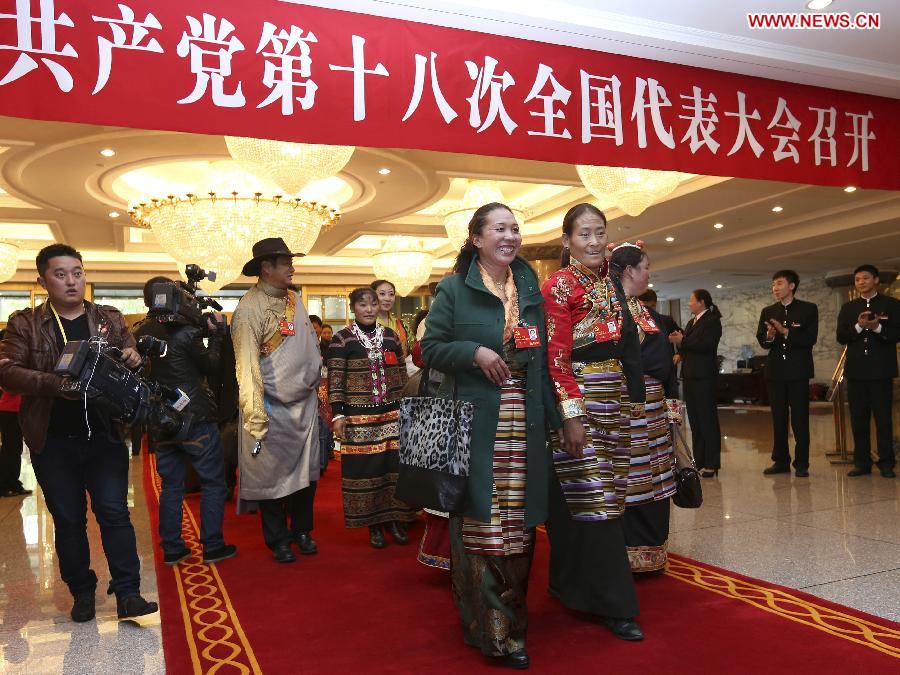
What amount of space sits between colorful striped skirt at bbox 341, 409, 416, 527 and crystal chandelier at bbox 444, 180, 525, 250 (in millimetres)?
4671

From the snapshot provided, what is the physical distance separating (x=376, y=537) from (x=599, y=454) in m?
1.81

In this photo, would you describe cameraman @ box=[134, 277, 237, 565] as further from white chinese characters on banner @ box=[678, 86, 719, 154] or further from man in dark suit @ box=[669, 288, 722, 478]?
man in dark suit @ box=[669, 288, 722, 478]

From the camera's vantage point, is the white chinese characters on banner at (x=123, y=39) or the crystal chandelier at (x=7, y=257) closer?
the white chinese characters on banner at (x=123, y=39)

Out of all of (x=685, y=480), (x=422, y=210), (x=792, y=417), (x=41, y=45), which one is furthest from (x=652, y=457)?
(x=422, y=210)

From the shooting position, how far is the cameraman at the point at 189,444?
11.8 ft

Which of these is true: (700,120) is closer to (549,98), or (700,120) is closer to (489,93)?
(549,98)

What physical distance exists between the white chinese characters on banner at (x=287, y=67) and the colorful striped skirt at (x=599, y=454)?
1.50 m

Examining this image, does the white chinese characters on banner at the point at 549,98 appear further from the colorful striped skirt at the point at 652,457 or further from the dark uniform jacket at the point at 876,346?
the dark uniform jacket at the point at 876,346

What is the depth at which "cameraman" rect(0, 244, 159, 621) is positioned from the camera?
2678 mm

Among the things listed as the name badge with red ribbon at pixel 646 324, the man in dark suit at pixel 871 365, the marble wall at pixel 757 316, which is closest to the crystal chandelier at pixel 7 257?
the name badge with red ribbon at pixel 646 324

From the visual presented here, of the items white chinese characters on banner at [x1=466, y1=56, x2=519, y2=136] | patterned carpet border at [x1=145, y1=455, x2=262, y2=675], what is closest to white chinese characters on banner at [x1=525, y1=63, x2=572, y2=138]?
white chinese characters on banner at [x1=466, y1=56, x2=519, y2=136]

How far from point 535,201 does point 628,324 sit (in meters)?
7.85

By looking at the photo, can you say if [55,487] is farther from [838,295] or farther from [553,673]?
[838,295]

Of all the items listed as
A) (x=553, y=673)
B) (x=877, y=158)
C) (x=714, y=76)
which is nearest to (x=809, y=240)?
(x=877, y=158)
